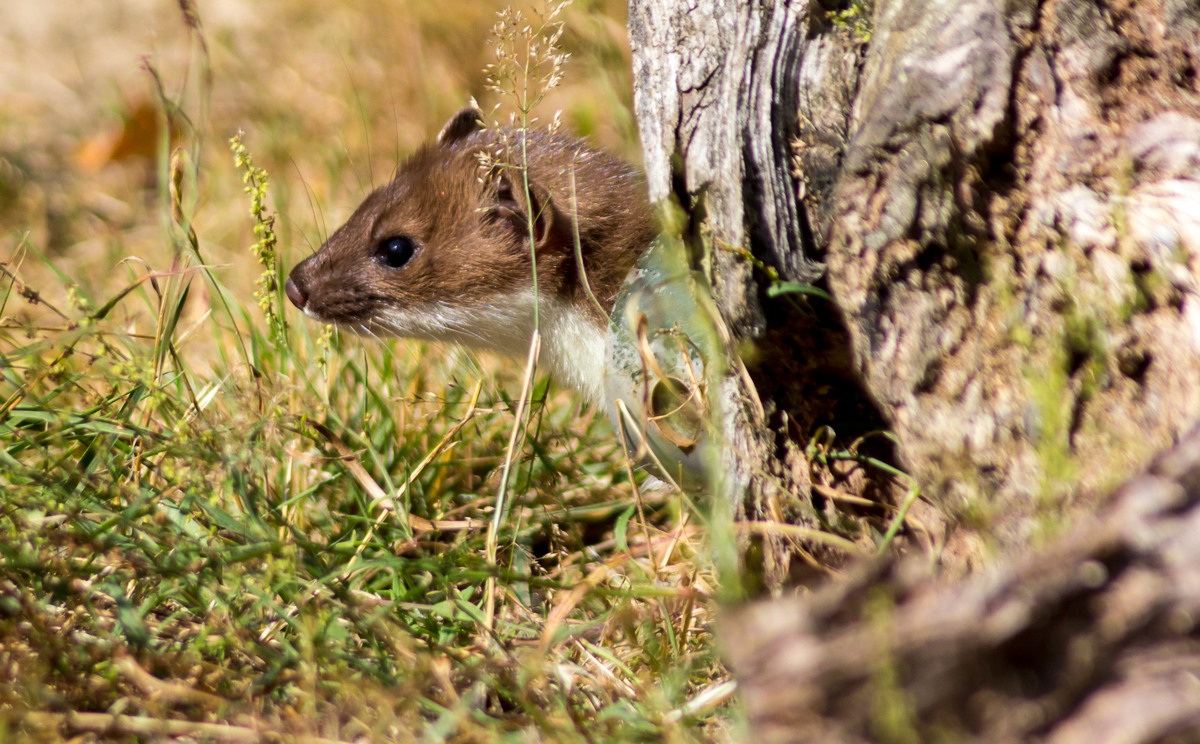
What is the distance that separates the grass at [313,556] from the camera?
164cm

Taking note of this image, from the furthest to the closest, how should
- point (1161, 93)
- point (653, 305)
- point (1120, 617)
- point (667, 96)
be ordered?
point (653, 305) → point (667, 96) → point (1161, 93) → point (1120, 617)

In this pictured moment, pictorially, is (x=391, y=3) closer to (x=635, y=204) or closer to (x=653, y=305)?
(x=635, y=204)

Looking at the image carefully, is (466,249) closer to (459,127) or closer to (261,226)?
(459,127)

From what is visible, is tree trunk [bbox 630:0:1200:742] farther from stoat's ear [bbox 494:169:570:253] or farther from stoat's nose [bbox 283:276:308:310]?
stoat's nose [bbox 283:276:308:310]

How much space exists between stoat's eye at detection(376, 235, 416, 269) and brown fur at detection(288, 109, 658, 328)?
0.06ft

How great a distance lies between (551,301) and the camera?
2.93 metres

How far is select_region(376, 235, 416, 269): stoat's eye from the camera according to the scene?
308 centimetres

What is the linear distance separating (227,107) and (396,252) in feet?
11.6

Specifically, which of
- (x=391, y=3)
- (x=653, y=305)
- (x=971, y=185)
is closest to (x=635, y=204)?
(x=653, y=305)

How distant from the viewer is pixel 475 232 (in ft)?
10.0

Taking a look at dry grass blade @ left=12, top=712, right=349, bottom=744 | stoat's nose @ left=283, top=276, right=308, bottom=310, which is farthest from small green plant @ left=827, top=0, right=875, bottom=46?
stoat's nose @ left=283, top=276, right=308, bottom=310

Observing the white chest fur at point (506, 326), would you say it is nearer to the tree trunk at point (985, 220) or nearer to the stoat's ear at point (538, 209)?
the stoat's ear at point (538, 209)

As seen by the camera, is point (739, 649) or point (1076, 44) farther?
point (1076, 44)

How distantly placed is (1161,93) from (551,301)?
1.69m
